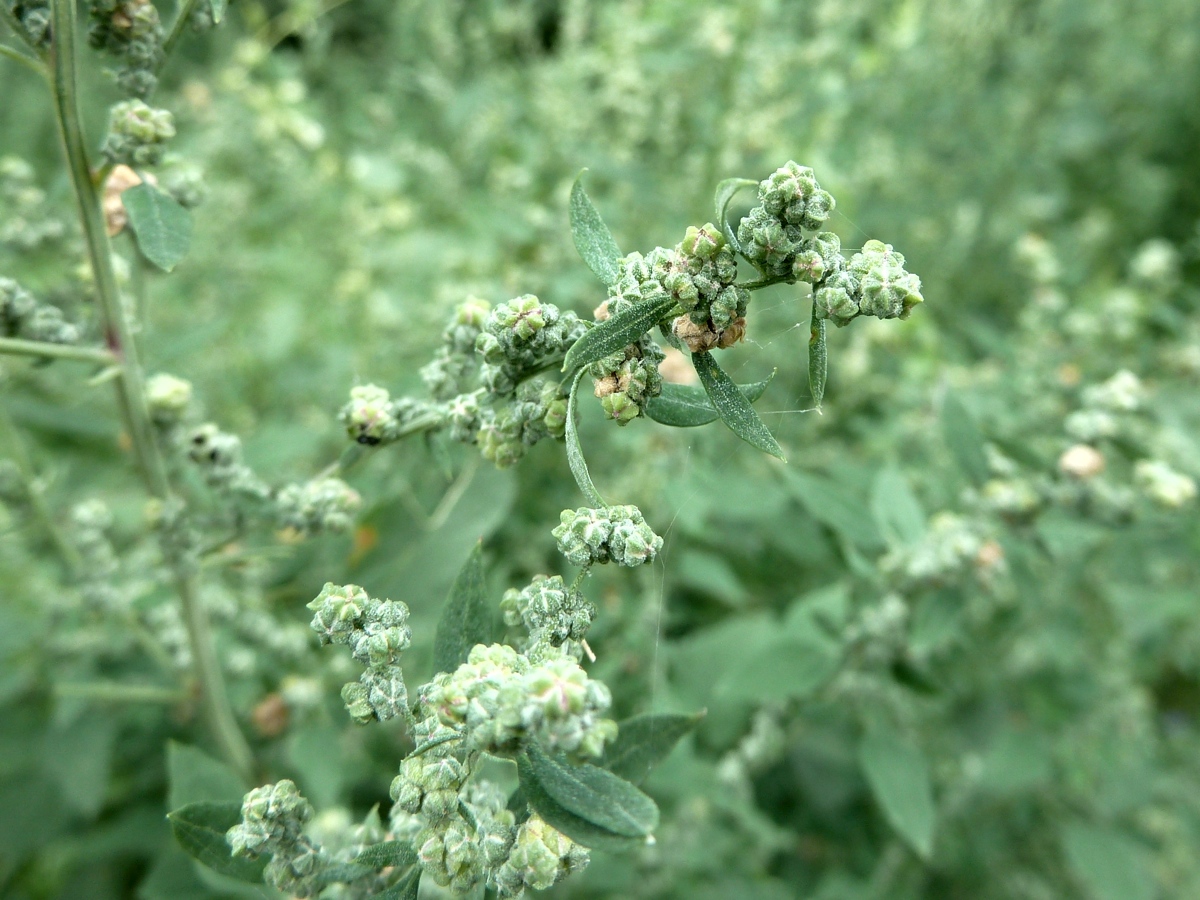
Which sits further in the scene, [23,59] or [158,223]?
[158,223]

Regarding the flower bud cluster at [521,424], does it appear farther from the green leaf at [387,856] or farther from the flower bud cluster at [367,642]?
the green leaf at [387,856]

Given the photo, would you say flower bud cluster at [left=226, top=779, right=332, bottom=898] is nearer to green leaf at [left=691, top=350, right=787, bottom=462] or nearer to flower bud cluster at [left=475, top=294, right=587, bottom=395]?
flower bud cluster at [left=475, top=294, right=587, bottom=395]

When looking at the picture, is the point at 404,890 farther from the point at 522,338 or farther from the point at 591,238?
the point at 591,238

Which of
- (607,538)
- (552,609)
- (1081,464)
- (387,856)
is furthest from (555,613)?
(1081,464)

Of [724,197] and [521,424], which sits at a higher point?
[724,197]

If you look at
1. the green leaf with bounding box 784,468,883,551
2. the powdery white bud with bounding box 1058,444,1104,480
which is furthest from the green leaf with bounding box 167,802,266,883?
the powdery white bud with bounding box 1058,444,1104,480

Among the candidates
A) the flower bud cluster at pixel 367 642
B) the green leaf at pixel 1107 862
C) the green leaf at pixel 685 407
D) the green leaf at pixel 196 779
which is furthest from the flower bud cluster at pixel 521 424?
the green leaf at pixel 1107 862

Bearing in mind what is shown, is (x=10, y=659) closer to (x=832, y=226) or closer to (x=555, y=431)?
(x=555, y=431)
